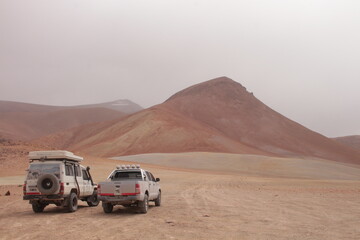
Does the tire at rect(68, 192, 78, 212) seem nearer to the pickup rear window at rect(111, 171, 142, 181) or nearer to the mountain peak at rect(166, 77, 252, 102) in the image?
the pickup rear window at rect(111, 171, 142, 181)

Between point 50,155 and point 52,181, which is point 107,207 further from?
point 50,155

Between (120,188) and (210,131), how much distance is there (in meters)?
99.1

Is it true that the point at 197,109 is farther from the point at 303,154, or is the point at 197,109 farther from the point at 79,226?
the point at 79,226

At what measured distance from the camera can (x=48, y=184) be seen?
603 inches

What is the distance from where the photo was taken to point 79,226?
12109 millimetres

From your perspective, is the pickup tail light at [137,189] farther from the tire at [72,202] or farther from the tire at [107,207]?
the tire at [72,202]

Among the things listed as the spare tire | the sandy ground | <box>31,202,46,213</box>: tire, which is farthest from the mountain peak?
the spare tire

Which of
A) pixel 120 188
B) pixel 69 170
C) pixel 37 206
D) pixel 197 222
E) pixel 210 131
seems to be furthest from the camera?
pixel 210 131

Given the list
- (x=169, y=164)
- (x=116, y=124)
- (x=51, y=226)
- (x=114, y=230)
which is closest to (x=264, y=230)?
(x=114, y=230)

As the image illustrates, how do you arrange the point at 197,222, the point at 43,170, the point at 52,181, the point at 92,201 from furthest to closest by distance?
1. the point at 92,201
2. the point at 43,170
3. the point at 52,181
4. the point at 197,222

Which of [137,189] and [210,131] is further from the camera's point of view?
[210,131]

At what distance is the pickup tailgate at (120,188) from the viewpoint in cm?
1499

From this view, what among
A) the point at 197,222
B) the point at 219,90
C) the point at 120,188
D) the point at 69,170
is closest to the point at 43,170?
the point at 69,170

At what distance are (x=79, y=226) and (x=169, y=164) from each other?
50.1 meters
